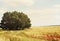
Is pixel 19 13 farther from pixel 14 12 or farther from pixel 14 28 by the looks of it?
pixel 14 28

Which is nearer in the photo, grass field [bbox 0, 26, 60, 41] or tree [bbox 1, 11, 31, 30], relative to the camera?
grass field [bbox 0, 26, 60, 41]

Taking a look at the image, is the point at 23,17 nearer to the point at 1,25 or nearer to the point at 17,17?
the point at 17,17

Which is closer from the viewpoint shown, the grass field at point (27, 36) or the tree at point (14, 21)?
the grass field at point (27, 36)

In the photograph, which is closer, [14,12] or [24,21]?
[24,21]

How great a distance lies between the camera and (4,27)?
240 ft

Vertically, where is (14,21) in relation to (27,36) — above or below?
below

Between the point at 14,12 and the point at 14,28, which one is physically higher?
the point at 14,12

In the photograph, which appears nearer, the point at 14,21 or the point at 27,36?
the point at 27,36

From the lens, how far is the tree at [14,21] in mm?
70375

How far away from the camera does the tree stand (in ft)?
231

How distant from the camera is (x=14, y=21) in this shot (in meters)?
70.9

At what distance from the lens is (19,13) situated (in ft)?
252

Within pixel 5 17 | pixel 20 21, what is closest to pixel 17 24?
pixel 20 21

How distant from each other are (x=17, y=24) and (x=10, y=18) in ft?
12.8
